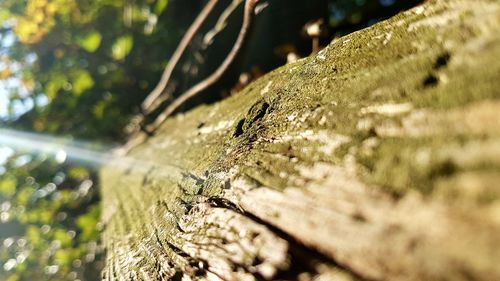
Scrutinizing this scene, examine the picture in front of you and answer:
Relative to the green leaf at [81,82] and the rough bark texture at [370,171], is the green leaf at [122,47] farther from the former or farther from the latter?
the rough bark texture at [370,171]

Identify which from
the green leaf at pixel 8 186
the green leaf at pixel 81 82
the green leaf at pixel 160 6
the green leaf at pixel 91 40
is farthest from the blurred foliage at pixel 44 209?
the green leaf at pixel 160 6

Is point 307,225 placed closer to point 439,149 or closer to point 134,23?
point 439,149

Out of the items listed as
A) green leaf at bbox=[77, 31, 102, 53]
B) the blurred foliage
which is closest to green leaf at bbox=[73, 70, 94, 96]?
green leaf at bbox=[77, 31, 102, 53]

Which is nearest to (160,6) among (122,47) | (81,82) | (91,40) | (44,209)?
(122,47)

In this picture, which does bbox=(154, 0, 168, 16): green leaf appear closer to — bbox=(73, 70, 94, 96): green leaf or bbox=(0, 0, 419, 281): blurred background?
bbox=(0, 0, 419, 281): blurred background

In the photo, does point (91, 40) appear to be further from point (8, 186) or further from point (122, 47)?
point (8, 186)

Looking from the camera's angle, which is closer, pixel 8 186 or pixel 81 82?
pixel 81 82
